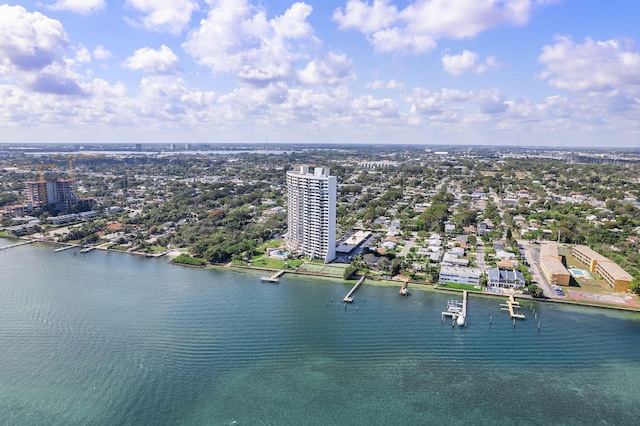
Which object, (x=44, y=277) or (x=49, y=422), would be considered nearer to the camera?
(x=49, y=422)

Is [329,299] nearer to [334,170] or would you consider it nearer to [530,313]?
[530,313]

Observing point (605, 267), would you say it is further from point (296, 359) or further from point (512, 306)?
point (296, 359)

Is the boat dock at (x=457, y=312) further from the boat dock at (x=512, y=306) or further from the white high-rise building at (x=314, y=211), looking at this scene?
the white high-rise building at (x=314, y=211)

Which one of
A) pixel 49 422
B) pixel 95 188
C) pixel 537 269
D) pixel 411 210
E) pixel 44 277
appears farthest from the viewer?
pixel 95 188

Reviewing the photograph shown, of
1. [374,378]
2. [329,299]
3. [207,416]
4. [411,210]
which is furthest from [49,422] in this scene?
[411,210]

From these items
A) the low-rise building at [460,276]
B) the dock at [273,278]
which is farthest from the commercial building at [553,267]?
the dock at [273,278]

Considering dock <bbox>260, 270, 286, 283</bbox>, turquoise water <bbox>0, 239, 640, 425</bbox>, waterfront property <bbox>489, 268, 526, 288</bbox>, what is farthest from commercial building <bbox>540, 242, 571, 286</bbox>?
dock <bbox>260, 270, 286, 283</bbox>
